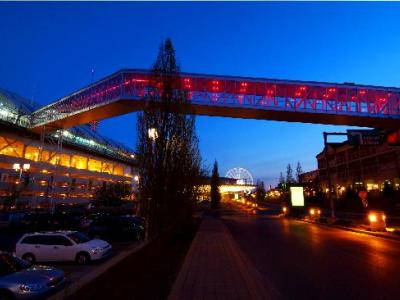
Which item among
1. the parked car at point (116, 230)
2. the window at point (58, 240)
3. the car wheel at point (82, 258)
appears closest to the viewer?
the car wheel at point (82, 258)

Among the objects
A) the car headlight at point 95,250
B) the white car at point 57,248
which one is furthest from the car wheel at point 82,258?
the car headlight at point 95,250

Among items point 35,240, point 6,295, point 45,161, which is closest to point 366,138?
point 35,240

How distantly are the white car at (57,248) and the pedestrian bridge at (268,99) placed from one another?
1915cm

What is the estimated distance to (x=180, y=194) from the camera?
2178 centimetres

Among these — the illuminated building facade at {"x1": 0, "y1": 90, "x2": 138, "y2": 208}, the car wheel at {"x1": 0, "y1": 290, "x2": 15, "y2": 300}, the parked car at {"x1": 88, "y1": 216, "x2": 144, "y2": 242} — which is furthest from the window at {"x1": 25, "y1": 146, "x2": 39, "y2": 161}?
the car wheel at {"x1": 0, "y1": 290, "x2": 15, "y2": 300}

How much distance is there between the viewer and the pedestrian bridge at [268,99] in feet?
115

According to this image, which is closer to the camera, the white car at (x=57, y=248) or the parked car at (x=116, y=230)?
the white car at (x=57, y=248)

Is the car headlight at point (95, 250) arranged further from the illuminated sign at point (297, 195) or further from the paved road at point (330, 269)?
the illuminated sign at point (297, 195)

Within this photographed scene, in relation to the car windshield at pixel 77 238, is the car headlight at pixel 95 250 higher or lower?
lower

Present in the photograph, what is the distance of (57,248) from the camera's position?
16812mm

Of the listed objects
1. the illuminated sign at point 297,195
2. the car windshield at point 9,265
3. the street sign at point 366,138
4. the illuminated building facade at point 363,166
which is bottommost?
the car windshield at point 9,265

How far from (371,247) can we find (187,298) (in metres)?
15.4

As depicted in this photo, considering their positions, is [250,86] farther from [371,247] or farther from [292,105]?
[371,247]

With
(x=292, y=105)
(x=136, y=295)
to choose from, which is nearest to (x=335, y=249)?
(x=136, y=295)
